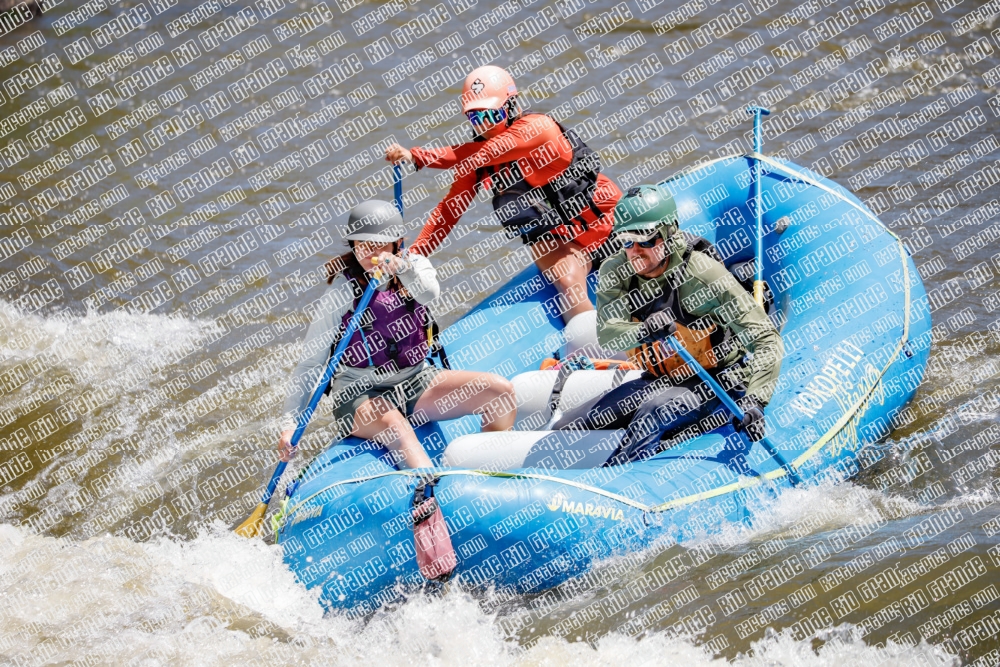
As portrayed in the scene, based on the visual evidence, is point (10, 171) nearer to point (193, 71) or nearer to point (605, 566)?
point (193, 71)

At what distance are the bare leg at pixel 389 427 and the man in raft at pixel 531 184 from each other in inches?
43.9

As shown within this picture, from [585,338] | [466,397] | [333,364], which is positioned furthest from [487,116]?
[333,364]

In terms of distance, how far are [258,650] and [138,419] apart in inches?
100

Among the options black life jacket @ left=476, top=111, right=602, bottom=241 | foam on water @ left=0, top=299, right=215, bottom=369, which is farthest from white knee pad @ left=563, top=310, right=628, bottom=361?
foam on water @ left=0, top=299, right=215, bottom=369

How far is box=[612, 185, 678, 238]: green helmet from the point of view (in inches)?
169

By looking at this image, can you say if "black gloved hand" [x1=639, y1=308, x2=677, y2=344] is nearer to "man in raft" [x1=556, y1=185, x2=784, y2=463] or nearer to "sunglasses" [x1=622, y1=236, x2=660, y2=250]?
"man in raft" [x1=556, y1=185, x2=784, y2=463]

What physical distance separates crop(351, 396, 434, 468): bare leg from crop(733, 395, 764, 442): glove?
1.33m

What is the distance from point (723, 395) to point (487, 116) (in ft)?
6.27

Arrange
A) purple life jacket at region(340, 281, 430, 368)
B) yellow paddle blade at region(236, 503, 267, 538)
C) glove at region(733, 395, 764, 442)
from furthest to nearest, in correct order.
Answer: yellow paddle blade at region(236, 503, 267, 538) < purple life jacket at region(340, 281, 430, 368) < glove at region(733, 395, 764, 442)

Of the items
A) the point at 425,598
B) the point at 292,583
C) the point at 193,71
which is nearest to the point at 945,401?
the point at 425,598

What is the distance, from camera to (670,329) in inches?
175

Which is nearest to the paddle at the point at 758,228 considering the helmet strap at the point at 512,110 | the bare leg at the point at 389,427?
the helmet strap at the point at 512,110

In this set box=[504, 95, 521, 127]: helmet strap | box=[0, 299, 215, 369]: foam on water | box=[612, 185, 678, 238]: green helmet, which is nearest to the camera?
box=[612, 185, 678, 238]: green helmet

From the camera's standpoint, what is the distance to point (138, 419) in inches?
259
